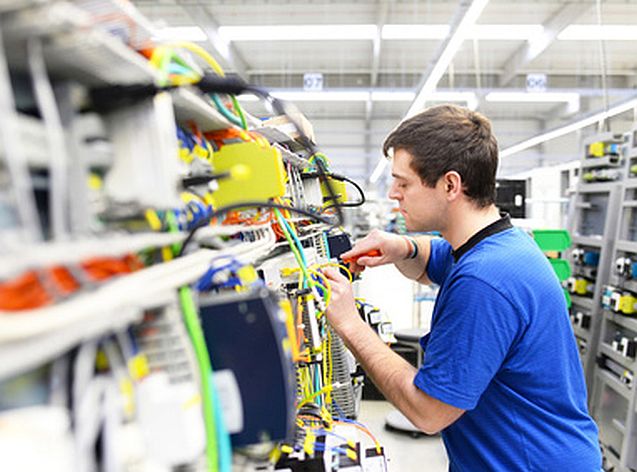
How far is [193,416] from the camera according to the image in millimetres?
496

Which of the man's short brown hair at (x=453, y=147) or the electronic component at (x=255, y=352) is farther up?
the man's short brown hair at (x=453, y=147)

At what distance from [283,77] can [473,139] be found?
23.2 feet

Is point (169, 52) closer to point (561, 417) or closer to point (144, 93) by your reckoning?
point (144, 93)

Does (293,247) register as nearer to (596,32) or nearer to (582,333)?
(582,333)

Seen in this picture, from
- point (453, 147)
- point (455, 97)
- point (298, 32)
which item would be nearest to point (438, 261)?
point (453, 147)

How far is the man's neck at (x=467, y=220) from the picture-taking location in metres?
1.23

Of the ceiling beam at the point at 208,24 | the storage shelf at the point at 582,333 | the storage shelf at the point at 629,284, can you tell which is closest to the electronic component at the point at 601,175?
the storage shelf at the point at 629,284

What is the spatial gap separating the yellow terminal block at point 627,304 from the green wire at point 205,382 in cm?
305

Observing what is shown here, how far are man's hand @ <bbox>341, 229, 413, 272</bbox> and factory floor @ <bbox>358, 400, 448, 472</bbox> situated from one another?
4.37 ft

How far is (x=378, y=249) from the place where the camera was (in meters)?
1.65

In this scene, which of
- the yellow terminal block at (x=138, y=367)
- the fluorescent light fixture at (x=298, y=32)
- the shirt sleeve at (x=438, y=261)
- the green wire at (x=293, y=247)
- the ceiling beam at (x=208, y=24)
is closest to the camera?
the yellow terminal block at (x=138, y=367)

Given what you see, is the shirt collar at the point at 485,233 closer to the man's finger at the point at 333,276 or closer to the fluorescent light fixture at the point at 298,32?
the man's finger at the point at 333,276

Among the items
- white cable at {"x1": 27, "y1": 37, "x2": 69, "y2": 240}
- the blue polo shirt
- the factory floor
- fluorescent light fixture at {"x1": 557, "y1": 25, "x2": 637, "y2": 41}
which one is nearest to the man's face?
the blue polo shirt

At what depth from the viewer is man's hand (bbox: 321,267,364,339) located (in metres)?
1.10
